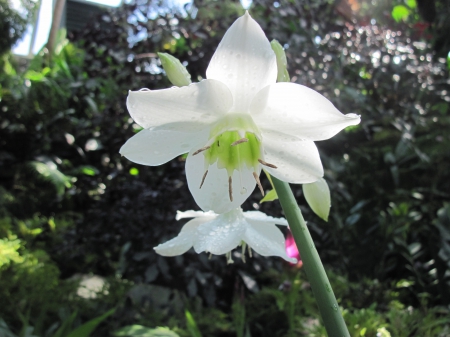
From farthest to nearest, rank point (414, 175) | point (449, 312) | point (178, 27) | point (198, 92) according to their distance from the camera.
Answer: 1. point (414, 175)
2. point (178, 27)
3. point (449, 312)
4. point (198, 92)

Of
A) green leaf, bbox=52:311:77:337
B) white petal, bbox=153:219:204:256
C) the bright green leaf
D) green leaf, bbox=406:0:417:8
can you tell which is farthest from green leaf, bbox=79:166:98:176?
green leaf, bbox=406:0:417:8

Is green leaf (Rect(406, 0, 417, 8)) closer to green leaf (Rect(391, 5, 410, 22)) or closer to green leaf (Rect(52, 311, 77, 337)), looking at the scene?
green leaf (Rect(391, 5, 410, 22))

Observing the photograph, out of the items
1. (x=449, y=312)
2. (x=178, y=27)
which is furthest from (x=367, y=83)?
(x=449, y=312)

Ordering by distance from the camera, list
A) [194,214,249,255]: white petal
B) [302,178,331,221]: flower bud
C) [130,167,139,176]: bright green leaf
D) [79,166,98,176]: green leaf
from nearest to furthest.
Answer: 1. [302,178,331,221]: flower bud
2. [194,214,249,255]: white petal
3. [130,167,139,176]: bright green leaf
4. [79,166,98,176]: green leaf

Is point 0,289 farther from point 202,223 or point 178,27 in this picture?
point 178,27

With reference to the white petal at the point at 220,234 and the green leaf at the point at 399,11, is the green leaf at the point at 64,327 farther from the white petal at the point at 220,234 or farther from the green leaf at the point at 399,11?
the green leaf at the point at 399,11

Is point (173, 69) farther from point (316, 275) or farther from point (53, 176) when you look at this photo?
point (53, 176)

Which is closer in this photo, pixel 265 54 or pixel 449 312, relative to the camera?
pixel 265 54

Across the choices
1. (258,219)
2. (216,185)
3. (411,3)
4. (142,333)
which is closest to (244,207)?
(142,333)
